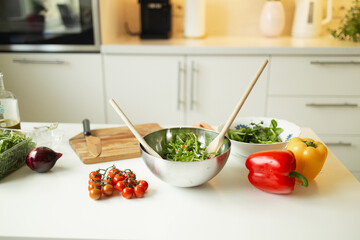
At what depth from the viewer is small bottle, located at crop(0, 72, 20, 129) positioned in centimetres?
126

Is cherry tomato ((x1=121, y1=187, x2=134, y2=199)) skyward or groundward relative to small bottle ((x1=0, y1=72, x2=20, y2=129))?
groundward

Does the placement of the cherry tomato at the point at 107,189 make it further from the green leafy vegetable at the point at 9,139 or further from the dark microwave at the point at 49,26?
the dark microwave at the point at 49,26

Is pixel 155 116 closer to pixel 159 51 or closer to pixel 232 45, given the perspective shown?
pixel 159 51

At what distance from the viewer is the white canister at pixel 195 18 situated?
2.56 meters

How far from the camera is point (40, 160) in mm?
1066

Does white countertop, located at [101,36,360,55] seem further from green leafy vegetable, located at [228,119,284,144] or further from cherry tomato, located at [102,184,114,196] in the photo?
cherry tomato, located at [102,184,114,196]

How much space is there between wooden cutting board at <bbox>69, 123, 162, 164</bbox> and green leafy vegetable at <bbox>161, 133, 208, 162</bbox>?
0.56 feet

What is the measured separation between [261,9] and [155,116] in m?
1.21

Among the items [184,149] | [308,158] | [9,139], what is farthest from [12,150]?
[308,158]

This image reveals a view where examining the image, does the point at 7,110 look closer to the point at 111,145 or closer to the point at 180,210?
the point at 111,145

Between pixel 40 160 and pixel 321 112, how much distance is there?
6.24 feet

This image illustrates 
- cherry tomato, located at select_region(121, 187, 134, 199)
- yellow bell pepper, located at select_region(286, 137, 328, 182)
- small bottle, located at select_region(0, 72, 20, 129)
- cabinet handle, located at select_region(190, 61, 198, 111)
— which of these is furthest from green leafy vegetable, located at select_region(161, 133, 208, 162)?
cabinet handle, located at select_region(190, 61, 198, 111)

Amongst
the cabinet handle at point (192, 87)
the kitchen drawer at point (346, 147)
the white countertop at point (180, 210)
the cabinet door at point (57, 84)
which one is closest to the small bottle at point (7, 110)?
the white countertop at point (180, 210)

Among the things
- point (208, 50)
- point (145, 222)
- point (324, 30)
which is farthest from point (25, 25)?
point (324, 30)
